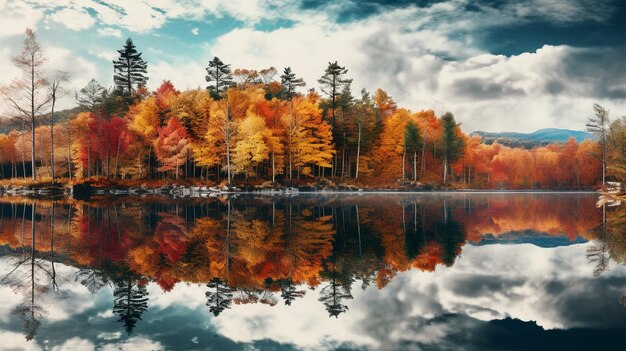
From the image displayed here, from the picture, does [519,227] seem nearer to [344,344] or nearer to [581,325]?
[581,325]

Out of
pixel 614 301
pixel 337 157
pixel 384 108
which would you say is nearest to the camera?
pixel 614 301

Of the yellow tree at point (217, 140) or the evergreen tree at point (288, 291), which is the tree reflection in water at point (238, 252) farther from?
the yellow tree at point (217, 140)

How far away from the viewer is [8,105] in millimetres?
42469

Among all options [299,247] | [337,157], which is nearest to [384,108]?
[337,157]

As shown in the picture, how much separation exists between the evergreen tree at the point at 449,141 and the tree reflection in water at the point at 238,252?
50.0 meters

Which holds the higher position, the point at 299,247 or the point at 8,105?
the point at 8,105

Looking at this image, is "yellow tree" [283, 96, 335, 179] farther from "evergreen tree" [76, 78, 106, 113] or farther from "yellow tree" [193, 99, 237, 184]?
"evergreen tree" [76, 78, 106, 113]

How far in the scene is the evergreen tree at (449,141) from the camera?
68.5 metres

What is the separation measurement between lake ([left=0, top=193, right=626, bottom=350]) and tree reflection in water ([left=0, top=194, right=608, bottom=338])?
0.06 m

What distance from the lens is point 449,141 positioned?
68.8m

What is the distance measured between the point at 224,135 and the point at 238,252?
149 feet

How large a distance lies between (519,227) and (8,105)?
4598cm

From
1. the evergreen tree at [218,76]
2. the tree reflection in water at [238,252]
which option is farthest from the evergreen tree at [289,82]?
the tree reflection in water at [238,252]

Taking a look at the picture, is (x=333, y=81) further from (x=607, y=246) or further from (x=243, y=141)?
(x=607, y=246)
